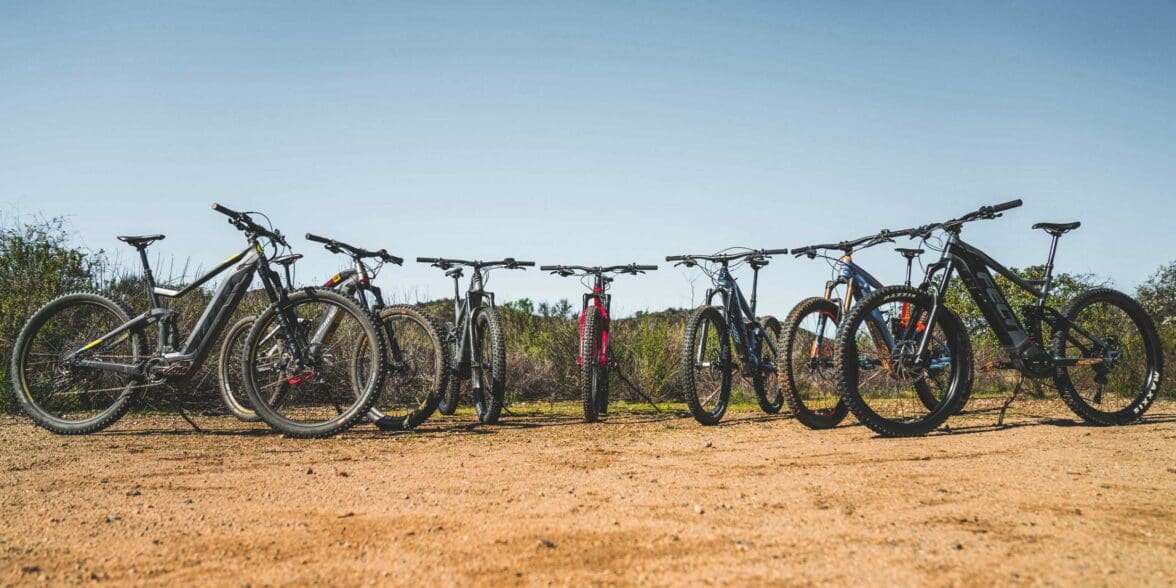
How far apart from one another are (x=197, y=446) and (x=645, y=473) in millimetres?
3040

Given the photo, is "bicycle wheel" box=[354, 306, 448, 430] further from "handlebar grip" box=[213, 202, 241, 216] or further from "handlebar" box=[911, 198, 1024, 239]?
"handlebar" box=[911, 198, 1024, 239]

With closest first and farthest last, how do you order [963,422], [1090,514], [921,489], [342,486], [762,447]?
[1090,514], [921,489], [342,486], [762,447], [963,422]

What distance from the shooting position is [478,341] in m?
6.36

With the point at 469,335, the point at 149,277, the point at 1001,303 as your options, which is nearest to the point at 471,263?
the point at 469,335

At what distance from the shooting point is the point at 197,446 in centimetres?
452

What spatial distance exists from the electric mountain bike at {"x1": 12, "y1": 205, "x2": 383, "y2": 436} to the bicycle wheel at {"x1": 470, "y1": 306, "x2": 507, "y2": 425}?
1050 millimetres

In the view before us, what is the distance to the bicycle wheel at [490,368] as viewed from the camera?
6.00m

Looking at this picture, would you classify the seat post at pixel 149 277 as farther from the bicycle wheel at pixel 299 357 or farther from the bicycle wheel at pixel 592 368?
the bicycle wheel at pixel 592 368

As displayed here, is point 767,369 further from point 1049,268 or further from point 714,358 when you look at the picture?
point 1049,268

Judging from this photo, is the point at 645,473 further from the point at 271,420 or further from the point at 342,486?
the point at 271,420

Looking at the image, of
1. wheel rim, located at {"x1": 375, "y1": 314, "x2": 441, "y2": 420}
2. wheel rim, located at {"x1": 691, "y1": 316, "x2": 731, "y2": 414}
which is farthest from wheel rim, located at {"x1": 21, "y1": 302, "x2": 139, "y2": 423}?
wheel rim, located at {"x1": 691, "y1": 316, "x2": 731, "y2": 414}

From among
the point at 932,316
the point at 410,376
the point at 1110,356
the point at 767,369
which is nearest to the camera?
the point at 932,316

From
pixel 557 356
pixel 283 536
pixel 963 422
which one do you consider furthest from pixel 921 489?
pixel 557 356

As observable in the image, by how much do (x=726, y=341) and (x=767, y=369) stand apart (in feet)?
1.75
